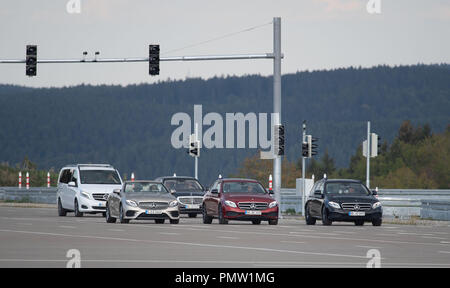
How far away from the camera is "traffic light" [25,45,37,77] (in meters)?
41.1

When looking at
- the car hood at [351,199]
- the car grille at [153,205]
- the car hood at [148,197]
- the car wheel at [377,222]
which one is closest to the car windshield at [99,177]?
the car hood at [148,197]

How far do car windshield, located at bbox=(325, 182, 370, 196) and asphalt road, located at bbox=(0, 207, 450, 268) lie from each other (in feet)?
16.0

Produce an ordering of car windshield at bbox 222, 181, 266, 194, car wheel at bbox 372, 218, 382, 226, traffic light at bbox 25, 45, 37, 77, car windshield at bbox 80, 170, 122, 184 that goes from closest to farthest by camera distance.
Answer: car wheel at bbox 372, 218, 382, 226
car windshield at bbox 222, 181, 266, 194
traffic light at bbox 25, 45, 37, 77
car windshield at bbox 80, 170, 122, 184

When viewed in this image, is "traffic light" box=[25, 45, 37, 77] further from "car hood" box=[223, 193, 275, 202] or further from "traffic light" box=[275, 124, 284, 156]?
"car hood" box=[223, 193, 275, 202]

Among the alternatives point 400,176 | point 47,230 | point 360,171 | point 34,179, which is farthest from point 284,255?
point 360,171

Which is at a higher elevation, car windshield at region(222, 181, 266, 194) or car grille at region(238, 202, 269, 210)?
car windshield at region(222, 181, 266, 194)

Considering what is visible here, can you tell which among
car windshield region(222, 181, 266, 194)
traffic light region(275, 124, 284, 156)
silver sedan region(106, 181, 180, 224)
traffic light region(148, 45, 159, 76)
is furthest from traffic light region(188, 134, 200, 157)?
silver sedan region(106, 181, 180, 224)

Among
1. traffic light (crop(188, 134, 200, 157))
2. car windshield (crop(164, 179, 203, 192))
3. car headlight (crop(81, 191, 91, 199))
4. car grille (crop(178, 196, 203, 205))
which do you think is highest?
traffic light (crop(188, 134, 200, 157))

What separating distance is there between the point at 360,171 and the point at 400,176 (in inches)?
595

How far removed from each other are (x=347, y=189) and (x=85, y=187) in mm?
9870

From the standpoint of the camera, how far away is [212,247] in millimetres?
22062

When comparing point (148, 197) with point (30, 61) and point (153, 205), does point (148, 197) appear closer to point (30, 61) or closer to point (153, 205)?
point (153, 205)

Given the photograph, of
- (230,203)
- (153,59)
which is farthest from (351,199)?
(153,59)

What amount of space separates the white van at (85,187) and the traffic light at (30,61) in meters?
3.96
